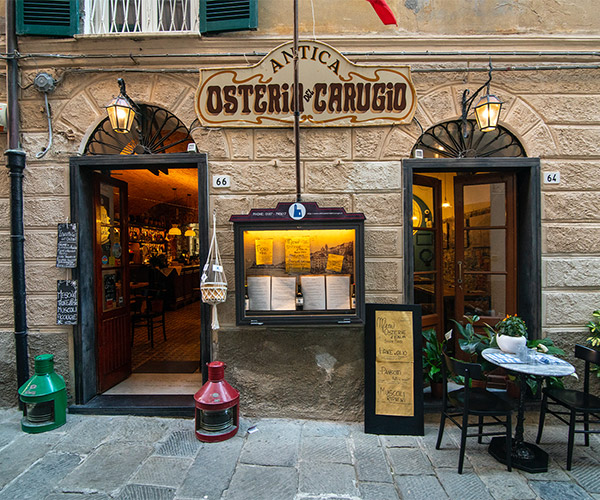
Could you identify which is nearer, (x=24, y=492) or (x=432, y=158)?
(x=24, y=492)

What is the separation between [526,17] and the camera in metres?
4.45

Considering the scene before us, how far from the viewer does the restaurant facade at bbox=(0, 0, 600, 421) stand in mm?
4352

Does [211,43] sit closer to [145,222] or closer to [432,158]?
[432,158]

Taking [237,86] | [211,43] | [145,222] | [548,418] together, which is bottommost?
[548,418]

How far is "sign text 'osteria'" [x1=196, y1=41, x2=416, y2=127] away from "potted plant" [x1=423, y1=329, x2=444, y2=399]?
276 centimetres

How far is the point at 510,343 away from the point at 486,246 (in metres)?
1.68

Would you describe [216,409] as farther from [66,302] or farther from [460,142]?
[460,142]

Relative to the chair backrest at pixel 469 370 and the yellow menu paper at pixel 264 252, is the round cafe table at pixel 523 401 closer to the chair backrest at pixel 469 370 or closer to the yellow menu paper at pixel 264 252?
the chair backrest at pixel 469 370

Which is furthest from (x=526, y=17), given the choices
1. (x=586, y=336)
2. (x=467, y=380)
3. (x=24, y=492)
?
(x=24, y=492)

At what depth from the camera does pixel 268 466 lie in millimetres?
3383

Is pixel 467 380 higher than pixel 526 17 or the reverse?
the reverse

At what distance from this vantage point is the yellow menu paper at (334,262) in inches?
172

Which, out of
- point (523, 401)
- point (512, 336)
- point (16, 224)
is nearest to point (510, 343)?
point (512, 336)

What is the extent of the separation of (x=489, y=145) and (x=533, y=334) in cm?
243
